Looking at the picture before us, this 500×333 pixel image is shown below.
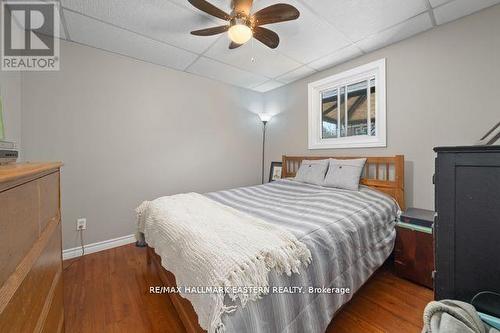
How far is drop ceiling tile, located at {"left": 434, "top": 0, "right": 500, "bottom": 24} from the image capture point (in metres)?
1.68

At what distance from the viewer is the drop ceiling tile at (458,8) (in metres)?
1.68

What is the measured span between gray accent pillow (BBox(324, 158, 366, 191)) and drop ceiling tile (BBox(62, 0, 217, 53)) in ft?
6.46

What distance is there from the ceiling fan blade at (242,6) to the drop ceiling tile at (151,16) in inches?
17.0

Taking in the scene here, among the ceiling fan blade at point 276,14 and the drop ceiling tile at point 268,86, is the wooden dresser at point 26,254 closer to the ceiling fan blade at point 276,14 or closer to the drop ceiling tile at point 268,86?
the ceiling fan blade at point 276,14

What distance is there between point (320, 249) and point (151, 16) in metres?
2.28

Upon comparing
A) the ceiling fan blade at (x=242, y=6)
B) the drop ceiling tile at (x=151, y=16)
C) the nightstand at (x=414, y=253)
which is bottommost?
the nightstand at (x=414, y=253)

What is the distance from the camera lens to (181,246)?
3.69ft

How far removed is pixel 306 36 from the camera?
7.00 ft

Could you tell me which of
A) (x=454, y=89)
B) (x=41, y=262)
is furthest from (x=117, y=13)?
(x=454, y=89)

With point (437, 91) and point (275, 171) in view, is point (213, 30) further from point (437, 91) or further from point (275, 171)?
point (275, 171)

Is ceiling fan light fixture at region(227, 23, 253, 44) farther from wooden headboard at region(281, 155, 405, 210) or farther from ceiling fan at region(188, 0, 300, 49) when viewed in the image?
wooden headboard at region(281, 155, 405, 210)

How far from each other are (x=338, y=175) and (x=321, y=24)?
1.55 meters

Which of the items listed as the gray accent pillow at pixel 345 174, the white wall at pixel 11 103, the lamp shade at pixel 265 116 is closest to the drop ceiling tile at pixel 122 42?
the white wall at pixel 11 103

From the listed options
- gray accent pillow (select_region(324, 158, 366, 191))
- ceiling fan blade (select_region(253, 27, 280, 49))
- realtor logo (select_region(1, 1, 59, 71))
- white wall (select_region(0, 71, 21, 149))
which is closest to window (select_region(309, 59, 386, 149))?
gray accent pillow (select_region(324, 158, 366, 191))
